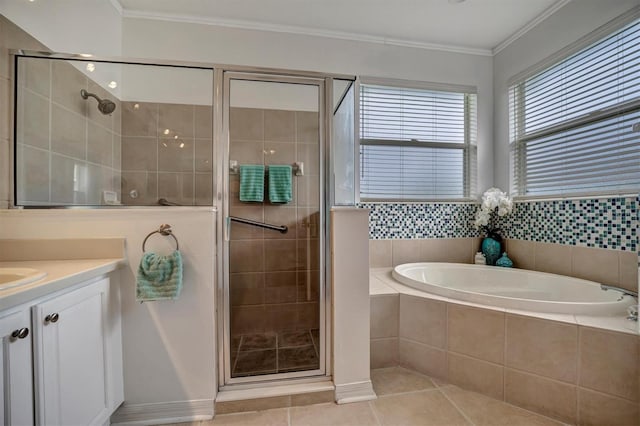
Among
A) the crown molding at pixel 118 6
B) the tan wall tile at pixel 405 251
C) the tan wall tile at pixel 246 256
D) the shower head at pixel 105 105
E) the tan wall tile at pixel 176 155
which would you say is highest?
the crown molding at pixel 118 6

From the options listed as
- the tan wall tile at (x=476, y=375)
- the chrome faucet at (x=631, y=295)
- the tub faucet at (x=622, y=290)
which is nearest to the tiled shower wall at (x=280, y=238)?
the tan wall tile at (x=476, y=375)

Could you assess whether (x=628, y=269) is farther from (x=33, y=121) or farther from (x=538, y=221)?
(x=33, y=121)

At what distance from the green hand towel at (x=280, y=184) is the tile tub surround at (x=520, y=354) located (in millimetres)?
921

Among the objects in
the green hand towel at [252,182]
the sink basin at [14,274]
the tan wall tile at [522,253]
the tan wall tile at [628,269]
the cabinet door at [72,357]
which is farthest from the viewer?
the tan wall tile at [522,253]

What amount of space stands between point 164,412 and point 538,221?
3.01m

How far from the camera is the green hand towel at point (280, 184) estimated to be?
62.6 inches

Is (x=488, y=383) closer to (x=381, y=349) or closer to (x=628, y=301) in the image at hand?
(x=381, y=349)

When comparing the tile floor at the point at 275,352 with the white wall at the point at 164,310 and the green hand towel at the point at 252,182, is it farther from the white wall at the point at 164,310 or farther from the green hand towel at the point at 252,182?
the green hand towel at the point at 252,182

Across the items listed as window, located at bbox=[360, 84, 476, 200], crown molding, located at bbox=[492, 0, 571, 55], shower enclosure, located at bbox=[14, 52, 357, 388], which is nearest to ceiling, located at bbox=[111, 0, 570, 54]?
crown molding, located at bbox=[492, 0, 571, 55]

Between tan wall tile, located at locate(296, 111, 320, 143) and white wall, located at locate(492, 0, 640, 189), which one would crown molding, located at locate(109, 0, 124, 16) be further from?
white wall, located at locate(492, 0, 640, 189)

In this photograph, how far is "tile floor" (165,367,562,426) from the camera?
1317mm

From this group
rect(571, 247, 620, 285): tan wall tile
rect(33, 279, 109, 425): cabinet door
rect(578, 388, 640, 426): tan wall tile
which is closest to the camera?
rect(33, 279, 109, 425): cabinet door

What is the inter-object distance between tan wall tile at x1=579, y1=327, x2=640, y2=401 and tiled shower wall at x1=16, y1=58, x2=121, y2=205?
8.66 feet

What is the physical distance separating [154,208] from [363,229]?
44.2 inches
